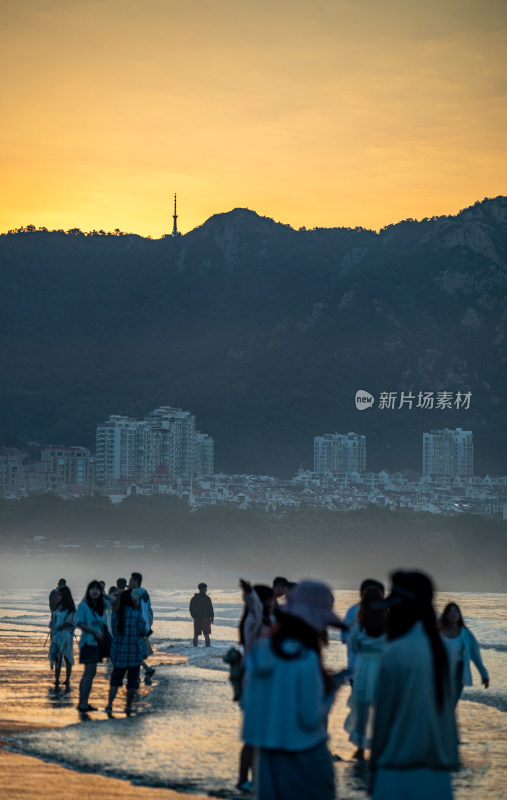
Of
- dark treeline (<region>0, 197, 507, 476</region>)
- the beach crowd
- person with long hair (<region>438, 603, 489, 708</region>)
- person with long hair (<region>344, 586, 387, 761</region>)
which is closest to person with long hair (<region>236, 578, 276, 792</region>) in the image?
person with long hair (<region>344, 586, 387, 761</region>)

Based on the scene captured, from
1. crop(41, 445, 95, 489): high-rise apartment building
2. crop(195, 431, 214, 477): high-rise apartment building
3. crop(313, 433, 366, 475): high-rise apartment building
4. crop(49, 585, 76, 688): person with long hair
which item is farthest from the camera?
crop(195, 431, 214, 477): high-rise apartment building

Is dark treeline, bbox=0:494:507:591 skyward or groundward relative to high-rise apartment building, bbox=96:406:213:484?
groundward

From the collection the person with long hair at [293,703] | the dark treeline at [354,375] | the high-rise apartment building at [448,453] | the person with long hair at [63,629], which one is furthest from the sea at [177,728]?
the dark treeline at [354,375]

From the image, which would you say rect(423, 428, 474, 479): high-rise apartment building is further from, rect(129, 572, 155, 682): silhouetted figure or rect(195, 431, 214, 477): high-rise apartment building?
rect(129, 572, 155, 682): silhouetted figure

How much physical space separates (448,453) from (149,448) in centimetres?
4754

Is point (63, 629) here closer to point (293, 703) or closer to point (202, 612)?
point (202, 612)

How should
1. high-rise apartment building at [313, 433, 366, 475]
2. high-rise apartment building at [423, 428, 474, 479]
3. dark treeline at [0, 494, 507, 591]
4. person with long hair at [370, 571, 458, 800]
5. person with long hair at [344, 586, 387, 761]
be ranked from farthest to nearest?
high-rise apartment building at [313, 433, 366, 475]
high-rise apartment building at [423, 428, 474, 479]
dark treeline at [0, 494, 507, 591]
person with long hair at [344, 586, 387, 761]
person with long hair at [370, 571, 458, 800]

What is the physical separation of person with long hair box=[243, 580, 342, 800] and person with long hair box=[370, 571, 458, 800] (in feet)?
0.83

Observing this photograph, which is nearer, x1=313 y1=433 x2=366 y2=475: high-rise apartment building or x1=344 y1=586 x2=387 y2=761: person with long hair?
x1=344 y1=586 x2=387 y2=761: person with long hair

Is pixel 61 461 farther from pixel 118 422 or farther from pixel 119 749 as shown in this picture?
pixel 119 749

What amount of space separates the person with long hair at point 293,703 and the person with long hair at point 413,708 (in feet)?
0.83

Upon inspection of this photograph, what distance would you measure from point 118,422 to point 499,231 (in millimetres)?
68491

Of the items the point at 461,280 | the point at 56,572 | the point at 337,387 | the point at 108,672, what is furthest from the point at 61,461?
the point at 108,672

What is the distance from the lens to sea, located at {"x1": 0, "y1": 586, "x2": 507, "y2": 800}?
31.1 ft
